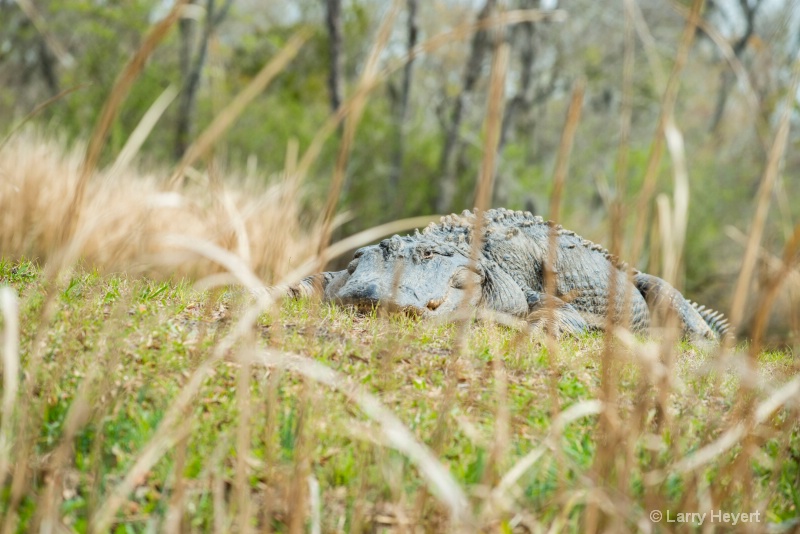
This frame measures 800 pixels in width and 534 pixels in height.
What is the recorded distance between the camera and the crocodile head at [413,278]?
4.62 m

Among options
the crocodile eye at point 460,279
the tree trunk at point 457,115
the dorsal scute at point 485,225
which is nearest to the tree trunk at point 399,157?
the tree trunk at point 457,115

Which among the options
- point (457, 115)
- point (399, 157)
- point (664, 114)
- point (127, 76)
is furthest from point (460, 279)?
point (399, 157)

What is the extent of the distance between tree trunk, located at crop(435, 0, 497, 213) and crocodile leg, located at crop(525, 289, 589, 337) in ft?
25.9

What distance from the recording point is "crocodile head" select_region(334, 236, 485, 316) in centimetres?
462

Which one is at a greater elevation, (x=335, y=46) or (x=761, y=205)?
(x=335, y=46)

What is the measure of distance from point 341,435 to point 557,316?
2.87 metres

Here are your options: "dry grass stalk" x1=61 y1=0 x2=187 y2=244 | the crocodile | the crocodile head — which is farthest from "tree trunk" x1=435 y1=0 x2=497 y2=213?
"dry grass stalk" x1=61 y1=0 x2=187 y2=244

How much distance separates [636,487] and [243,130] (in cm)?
1456

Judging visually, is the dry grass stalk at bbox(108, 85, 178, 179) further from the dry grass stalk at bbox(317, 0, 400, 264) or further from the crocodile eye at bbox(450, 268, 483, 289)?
the crocodile eye at bbox(450, 268, 483, 289)

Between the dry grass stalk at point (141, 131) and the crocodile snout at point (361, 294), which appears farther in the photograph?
the crocodile snout at point (361, 294)

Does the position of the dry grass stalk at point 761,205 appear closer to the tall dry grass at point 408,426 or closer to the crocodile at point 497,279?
the tall dry grass at point 408,426

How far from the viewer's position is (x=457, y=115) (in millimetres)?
13359

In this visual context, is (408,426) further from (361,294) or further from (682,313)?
(682,313)

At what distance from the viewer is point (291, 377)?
2992mm
